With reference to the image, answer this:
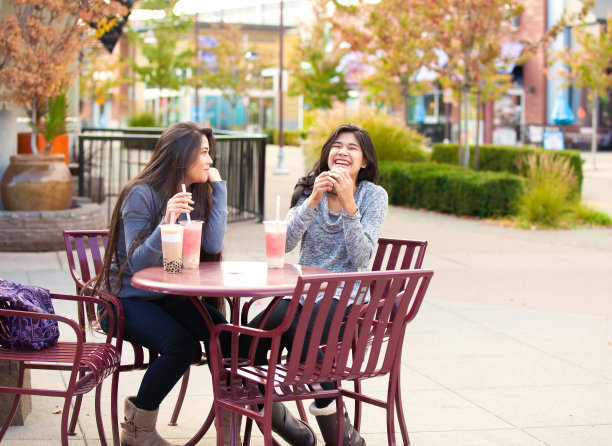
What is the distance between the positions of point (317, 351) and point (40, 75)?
7937mm

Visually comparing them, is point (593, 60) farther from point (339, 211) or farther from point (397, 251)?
point (339, 211)

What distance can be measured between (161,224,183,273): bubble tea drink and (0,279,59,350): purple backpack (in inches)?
21.9

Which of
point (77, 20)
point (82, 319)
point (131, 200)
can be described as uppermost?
point (77, 20)

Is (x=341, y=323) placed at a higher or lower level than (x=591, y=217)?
higher

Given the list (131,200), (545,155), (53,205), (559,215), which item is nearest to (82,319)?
(131,200)

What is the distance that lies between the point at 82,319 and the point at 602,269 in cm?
662

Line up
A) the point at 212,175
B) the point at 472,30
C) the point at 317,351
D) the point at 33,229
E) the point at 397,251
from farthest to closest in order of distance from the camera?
the point at 472,30
the point at 33,229
the point at 397,251
the point at 212,175
the point at 317,351

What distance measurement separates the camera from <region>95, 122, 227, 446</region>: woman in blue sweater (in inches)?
151

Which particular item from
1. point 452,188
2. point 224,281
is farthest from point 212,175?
point 452,188

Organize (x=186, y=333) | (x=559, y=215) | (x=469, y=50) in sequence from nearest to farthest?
(x=186, y=333) → (x=559, y=215) → (x=469, y=50)

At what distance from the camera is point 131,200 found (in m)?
4.07

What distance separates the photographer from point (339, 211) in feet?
14.5

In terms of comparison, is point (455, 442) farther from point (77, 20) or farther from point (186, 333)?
point (77, 20)

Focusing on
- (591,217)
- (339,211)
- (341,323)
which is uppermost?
(339,211)
